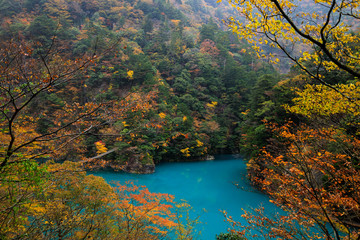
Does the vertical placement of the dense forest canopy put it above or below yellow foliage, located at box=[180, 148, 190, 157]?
above

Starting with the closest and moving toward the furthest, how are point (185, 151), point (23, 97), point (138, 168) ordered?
point (23, 97), point (138, 168), point (185, 151)

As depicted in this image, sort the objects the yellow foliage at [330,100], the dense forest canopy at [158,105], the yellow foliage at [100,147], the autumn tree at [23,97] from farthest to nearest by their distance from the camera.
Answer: the yellow foliage at [100,147] → the dense forest canopy at [158,105] → the yellow foliage at [330,100] → the autumn tree at [23,97]

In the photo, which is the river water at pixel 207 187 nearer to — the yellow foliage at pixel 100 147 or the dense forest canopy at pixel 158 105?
the dense forest canopy at pixel 158 105

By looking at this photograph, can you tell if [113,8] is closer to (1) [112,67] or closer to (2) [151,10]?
(2) [151,10]

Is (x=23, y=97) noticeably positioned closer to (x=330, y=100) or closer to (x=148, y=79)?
(x=330, y=100)

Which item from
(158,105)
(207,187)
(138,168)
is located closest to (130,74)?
(158,105)

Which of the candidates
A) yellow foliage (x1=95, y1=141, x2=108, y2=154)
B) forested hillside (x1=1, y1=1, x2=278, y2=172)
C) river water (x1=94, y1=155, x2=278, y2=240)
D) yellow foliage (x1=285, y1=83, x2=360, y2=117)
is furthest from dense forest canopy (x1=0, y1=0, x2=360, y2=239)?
river water (x1=94, y1=155, x2=278, y2=240)

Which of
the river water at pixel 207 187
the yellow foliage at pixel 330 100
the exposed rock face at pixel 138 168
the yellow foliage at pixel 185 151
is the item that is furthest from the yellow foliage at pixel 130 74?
the yellow foliage at pixel 330 100

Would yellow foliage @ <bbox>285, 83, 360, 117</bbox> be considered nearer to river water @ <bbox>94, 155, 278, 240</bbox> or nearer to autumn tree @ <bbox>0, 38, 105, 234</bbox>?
river water @ <bbox>94, 155, 278, 240</bbox>

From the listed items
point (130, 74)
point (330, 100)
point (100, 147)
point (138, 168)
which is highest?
point (130, 74)
